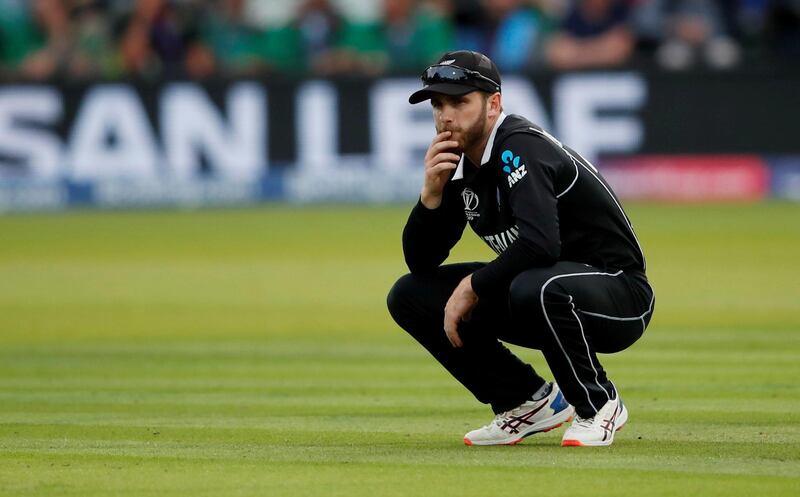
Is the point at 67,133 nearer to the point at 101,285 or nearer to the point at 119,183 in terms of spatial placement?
the point at 119,183

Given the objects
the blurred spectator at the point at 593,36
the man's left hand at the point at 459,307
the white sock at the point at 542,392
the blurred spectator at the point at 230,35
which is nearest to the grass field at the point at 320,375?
the white sock at the point at 542,392

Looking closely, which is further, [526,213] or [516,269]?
[516,269]

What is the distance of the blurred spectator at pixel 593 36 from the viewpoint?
23266 mm

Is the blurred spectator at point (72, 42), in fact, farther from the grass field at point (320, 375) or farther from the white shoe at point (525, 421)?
the white shoe at point (525, 421)

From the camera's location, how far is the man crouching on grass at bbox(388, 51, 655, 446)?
21.7ft

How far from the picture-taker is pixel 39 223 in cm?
2258

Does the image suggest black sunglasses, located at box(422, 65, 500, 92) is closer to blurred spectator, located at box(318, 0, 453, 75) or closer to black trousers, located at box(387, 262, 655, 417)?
black trousers, located at box(387, 262, 655, 417)

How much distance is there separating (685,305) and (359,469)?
8.19m

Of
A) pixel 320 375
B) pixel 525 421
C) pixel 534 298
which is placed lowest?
pixel 320 375

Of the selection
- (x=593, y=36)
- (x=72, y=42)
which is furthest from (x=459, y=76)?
(x=72, y=42)

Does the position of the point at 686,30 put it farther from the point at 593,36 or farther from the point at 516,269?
the point at 516,269

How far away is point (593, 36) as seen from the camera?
77.1ft

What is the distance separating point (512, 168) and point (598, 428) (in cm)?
115

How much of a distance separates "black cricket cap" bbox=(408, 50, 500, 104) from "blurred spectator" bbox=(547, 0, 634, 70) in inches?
646
